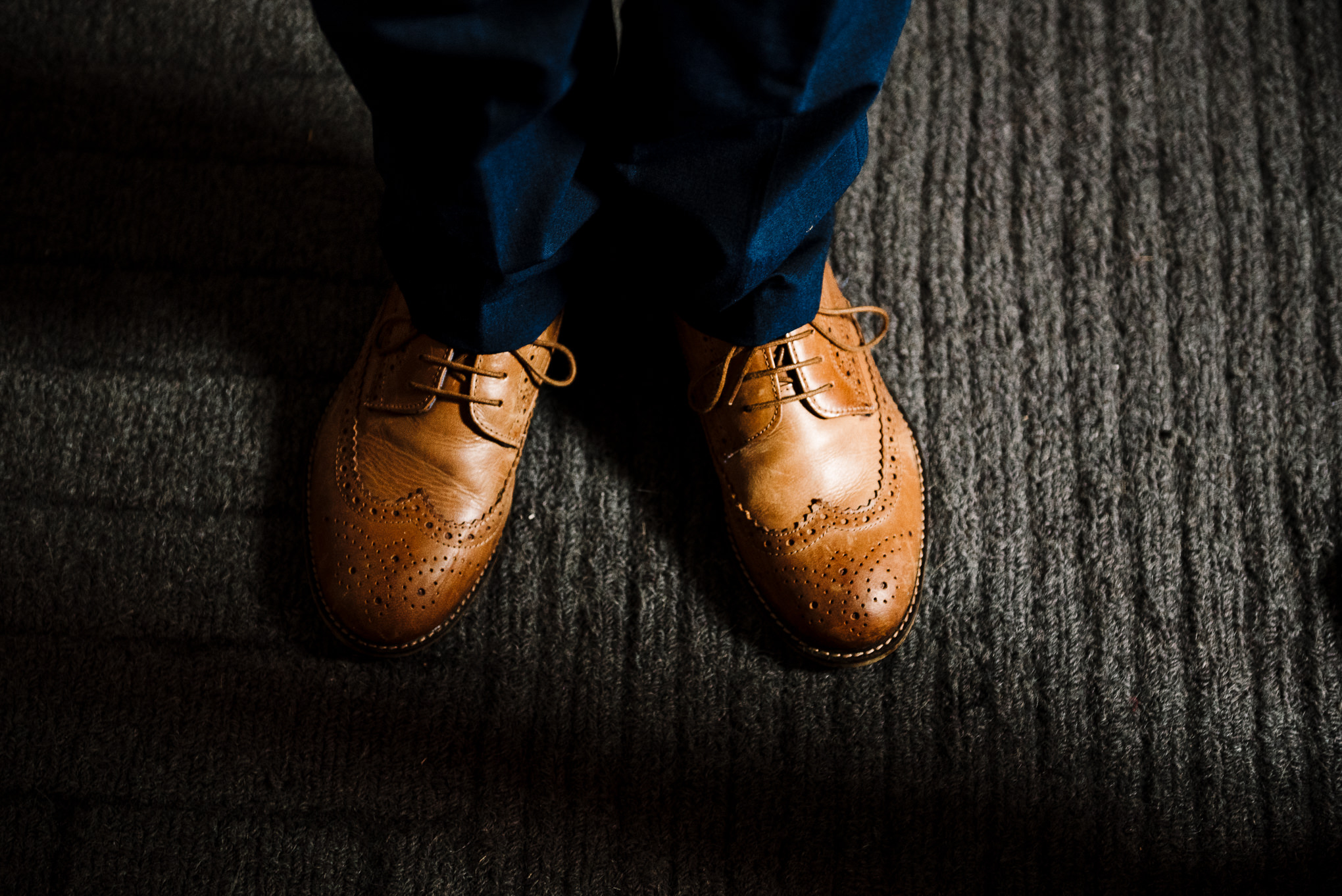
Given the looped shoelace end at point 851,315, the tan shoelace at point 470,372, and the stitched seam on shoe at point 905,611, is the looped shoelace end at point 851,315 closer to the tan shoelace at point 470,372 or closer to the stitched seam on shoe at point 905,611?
the stitched seam on shoe at point 905,611

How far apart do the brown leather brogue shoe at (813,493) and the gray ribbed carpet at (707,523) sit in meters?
0.05

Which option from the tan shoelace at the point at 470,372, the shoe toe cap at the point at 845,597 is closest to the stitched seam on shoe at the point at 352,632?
the tan shoelace at the point at 470,372

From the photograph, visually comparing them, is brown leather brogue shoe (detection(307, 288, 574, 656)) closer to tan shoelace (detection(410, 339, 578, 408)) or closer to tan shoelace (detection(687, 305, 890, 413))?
tan shoelace (detection(410, 339, 578, 408))


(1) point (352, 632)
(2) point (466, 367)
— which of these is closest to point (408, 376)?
(2) point (466, 367)

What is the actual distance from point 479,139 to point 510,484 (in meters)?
0.31

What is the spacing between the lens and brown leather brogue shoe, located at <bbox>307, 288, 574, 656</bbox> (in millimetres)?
615

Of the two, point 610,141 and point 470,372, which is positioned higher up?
point 610,141

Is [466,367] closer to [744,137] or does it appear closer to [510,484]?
[510,484]

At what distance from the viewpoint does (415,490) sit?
62 centimetres

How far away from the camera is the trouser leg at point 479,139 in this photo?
1.24ft

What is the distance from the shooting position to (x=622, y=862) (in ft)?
2.04

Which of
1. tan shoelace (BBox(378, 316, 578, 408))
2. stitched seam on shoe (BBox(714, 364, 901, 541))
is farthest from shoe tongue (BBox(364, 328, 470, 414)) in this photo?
stitched seam on shoe (BBox(714, 364, 901, 541))

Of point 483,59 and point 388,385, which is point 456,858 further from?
point 483,59

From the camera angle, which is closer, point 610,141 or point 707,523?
point 610,141
